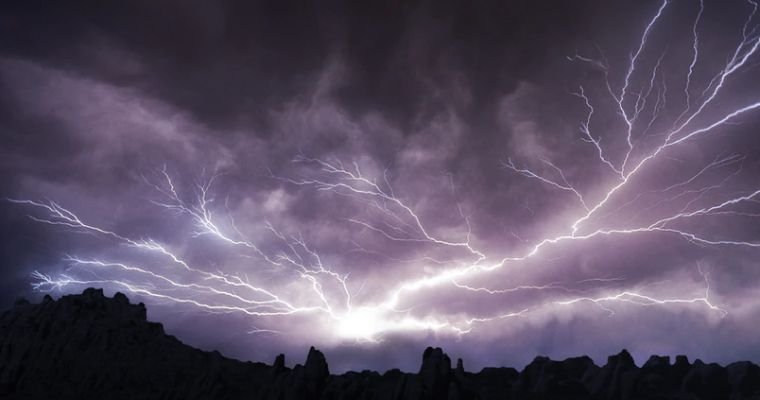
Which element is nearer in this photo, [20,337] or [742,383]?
[742,383]

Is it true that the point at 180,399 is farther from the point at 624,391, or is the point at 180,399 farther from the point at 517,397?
the point at 624,391

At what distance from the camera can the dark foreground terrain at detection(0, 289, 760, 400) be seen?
46.3m

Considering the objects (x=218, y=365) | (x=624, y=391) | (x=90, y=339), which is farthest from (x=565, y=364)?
(x=90, y=339)

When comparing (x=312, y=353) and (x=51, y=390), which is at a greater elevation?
(x=312, y=353)

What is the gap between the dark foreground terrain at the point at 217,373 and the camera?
46.3 m

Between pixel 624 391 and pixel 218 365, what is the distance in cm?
4925

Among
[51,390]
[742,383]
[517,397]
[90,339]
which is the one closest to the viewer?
[742,383]

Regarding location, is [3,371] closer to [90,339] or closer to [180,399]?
[90,339]

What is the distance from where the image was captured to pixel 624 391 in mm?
45781

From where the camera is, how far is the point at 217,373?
2074 inches

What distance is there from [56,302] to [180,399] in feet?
99.5

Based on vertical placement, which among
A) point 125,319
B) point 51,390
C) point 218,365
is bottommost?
point 51,390

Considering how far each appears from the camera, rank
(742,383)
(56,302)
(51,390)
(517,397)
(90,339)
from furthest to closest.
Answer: (56,302) < (90,339) < (51,390) < (517,397) < (742,383)

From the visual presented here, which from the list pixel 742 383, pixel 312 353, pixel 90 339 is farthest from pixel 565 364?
pixel 90 339
